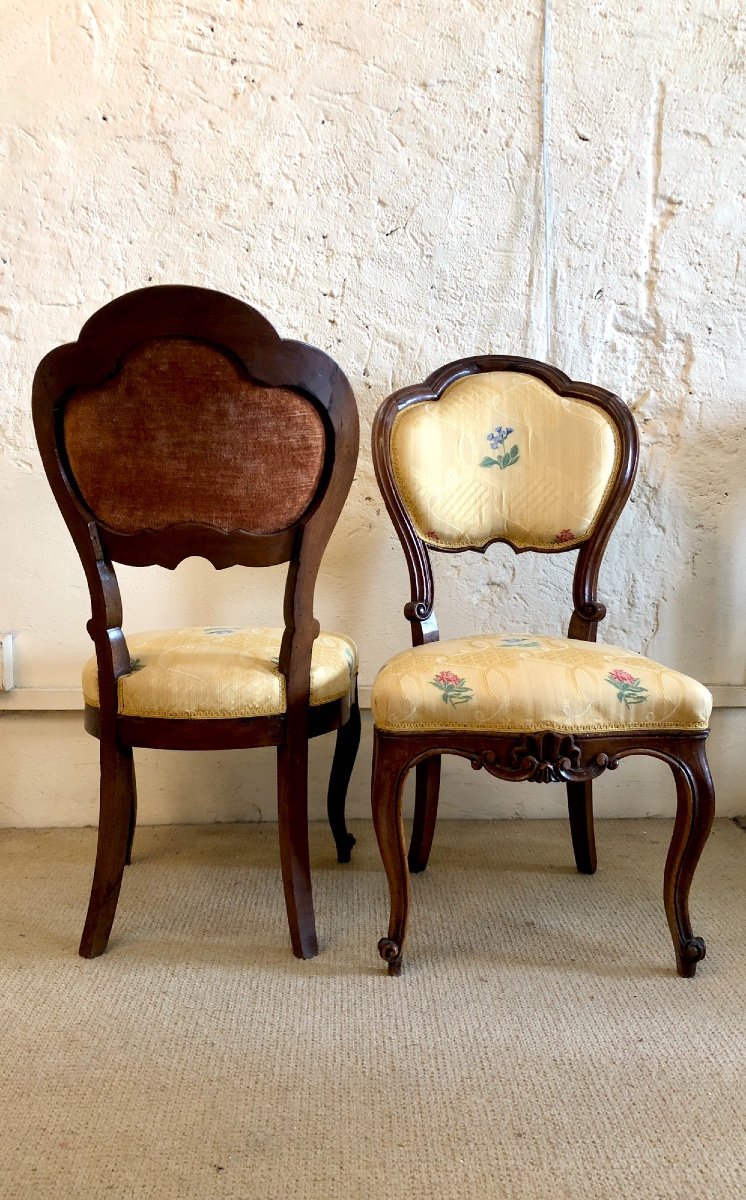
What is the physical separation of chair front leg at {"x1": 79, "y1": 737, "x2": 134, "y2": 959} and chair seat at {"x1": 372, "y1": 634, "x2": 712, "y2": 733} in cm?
49

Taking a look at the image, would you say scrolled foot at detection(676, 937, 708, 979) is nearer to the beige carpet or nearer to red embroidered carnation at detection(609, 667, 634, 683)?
the beige carpet

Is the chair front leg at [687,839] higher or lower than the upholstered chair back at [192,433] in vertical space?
lower

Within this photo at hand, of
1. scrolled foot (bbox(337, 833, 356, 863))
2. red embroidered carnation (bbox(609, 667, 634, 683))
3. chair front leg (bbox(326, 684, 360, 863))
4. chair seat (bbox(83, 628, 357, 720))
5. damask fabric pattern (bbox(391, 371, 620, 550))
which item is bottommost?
scrolled foot (bbox(337, 833, 356, 863))

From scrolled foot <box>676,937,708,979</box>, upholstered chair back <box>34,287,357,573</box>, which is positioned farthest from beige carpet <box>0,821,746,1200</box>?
upholstered chair back <box>34,287,357,573</box>

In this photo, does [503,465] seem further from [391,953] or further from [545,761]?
[391,953]

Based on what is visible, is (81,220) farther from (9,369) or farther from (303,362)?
(303,362)

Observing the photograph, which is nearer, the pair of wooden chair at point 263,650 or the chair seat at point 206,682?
the pair of wooden chair at point 263,650

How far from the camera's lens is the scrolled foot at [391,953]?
1.55 meters

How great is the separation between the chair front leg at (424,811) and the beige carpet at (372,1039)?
50 millimetres

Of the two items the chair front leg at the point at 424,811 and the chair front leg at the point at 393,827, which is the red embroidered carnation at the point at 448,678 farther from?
the chair front leg at the point at 424,811

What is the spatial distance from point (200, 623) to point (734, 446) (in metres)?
1.44

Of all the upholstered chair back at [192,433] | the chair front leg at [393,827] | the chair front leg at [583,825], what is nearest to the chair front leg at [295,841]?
the chair front leg at [393,827]

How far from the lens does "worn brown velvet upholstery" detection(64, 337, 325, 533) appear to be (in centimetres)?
144

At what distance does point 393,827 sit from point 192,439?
74 centimetres
